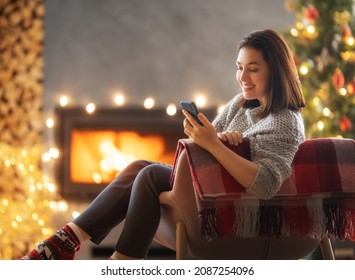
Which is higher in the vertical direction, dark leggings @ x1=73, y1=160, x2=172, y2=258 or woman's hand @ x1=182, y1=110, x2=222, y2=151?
woman's hand @ x1=182, y1=110, x2=222, y2=151

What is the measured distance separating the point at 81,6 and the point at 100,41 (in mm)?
221

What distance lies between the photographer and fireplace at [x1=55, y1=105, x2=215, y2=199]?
3.49 m

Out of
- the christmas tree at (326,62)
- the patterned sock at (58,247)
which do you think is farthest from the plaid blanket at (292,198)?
the christmas tree at (326,62)

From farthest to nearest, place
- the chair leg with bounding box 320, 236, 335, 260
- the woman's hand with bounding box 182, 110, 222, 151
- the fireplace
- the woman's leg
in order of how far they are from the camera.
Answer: the fireplace
the chair leg with bounding box 320, 236, 335, 260
the woman's leg
the woman's hand with bounding box 182, 110, 222, 151

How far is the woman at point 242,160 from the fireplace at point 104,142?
62.8 inches

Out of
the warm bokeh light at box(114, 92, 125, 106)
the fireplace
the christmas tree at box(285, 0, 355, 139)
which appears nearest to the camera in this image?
the christmas tree at box(285, 0, 355, 139)

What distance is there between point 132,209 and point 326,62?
199 centimetres

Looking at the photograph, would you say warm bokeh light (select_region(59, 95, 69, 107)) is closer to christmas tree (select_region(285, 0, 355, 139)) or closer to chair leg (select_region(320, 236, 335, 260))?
christmas tree (select_region(285, 0, 355, 139))

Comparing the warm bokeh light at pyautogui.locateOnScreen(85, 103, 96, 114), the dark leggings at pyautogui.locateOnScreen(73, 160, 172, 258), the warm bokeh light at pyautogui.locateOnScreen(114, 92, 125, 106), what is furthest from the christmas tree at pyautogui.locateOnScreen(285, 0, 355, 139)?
the dark leggings at pyautogui.locateOnScreen(73, 160, 172, 258)

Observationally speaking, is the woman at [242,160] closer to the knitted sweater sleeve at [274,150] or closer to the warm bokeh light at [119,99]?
the knitted sweater sleeve at [274,150]

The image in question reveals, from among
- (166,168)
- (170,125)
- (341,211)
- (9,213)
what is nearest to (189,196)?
(166,168)

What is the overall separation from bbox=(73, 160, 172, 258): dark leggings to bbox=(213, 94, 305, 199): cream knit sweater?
0.28 meters

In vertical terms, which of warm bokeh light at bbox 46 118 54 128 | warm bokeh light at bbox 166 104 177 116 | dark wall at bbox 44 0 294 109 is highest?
dark wall at bbox 44 0 294 109

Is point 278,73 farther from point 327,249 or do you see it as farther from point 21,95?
point 21,95
